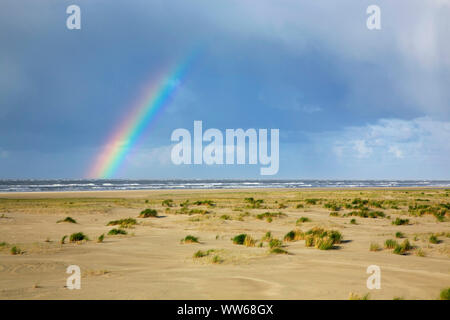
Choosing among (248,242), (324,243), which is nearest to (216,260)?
(248,242)

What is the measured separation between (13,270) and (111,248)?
4410 mm

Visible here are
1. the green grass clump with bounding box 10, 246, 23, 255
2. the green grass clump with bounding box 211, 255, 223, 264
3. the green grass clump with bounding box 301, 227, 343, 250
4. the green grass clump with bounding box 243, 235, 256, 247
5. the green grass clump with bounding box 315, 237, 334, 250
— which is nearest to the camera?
the green grass clump with bounding box 211, 255, 223, 264

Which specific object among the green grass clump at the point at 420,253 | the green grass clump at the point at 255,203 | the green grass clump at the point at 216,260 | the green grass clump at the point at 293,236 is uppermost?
the green grass clump at the point at 216,260

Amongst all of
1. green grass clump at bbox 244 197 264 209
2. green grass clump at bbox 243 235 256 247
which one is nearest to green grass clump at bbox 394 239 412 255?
green grass clump at bbox 243 235 256 247

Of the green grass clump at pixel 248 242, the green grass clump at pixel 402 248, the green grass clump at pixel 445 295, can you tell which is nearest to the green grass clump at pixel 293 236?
the green grass clump at pixel 248 242

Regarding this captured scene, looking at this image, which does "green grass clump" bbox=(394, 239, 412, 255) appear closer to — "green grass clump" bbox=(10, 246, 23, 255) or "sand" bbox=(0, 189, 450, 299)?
"sand" bbox=(0, 189, 450, 299)

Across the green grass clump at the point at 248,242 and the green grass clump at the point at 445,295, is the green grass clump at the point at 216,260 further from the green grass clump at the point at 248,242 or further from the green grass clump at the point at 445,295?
the green grass clump at the point at 445,295

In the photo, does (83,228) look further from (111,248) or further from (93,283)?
(93,283)

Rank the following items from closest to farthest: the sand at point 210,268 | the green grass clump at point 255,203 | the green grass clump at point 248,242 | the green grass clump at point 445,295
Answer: the green grass clump at point 445,295
the sand at point 210,268
the green grass clump at point 248,242
the green grass clump at point 255,203

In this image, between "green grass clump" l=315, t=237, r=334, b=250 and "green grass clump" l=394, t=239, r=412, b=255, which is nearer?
"green grass clump" l=394, t=239, r=412, b=255

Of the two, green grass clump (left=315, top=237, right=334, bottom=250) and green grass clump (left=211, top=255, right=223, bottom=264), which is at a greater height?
green grass clump (left=211, top=255, right=223, bottom=264)

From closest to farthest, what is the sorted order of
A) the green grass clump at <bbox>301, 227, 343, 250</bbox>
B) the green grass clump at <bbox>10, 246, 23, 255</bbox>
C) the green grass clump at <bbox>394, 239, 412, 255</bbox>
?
the green grass clump at <bbox>10, 246, 23, 255</bbox>, the green grass clump at <bbox>394, 239, 412, 255</bbox>, the green grass clump at <bbox>301, 227, 343, 250</bbox>
